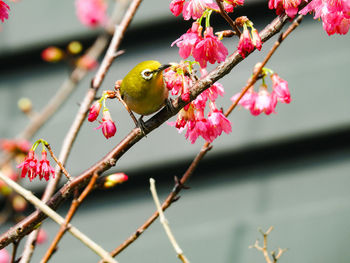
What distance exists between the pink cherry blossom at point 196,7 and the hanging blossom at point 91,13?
1544mm

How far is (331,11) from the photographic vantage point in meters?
0.91

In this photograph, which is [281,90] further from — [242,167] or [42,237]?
[42,237]

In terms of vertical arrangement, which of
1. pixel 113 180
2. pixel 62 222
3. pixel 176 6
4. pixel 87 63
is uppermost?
pixel 87 63

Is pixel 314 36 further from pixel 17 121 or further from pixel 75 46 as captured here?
pixel 17 121

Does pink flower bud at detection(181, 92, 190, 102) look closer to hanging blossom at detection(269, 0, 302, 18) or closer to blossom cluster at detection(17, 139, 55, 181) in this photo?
hanging blossom at detection(269, 0, 302, 18)

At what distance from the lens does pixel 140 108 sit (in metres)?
1.44

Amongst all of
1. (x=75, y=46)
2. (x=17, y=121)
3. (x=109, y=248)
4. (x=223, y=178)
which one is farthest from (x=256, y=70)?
(x=17, y=121)

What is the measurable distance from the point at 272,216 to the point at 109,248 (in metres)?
0.86

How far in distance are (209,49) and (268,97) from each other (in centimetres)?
38

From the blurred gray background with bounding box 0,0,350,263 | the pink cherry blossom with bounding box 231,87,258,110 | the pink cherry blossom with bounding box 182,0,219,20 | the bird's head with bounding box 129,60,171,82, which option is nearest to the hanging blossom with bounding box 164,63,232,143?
the pink cherry blossom with bounding box 182,0,219,20

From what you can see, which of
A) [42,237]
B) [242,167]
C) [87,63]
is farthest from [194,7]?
[42,237]

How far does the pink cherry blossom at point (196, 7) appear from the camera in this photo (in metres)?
0.92

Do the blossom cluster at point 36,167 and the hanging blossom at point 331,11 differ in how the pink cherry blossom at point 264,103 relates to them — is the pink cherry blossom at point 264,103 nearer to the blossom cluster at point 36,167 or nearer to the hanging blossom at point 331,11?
the hanging blossom at point 331,11

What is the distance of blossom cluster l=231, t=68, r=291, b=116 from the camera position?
48.7 inches
